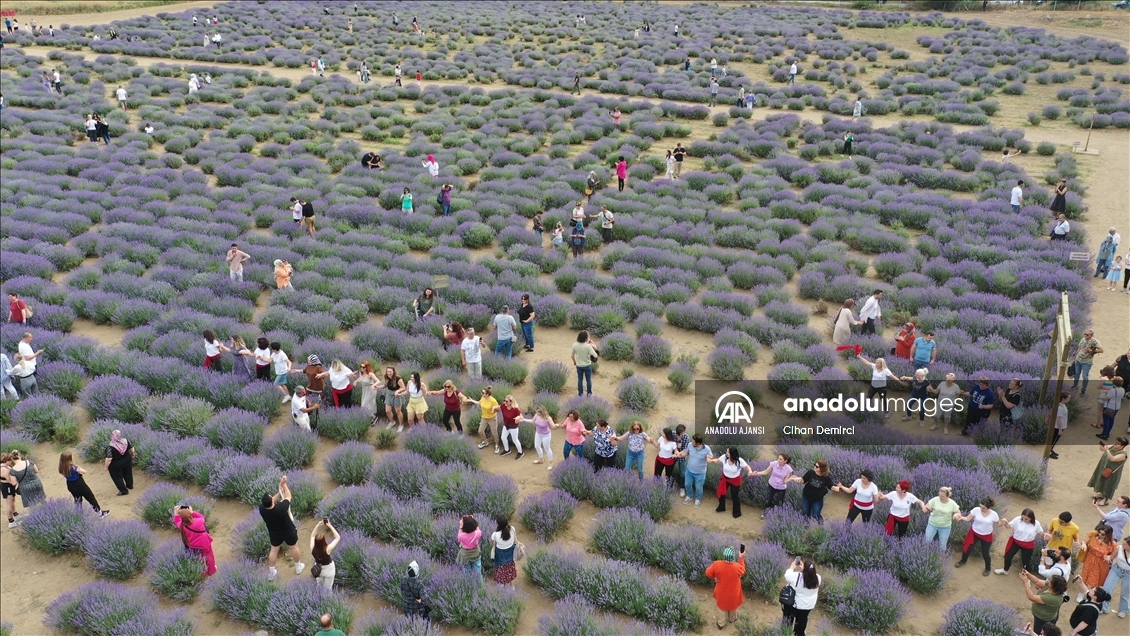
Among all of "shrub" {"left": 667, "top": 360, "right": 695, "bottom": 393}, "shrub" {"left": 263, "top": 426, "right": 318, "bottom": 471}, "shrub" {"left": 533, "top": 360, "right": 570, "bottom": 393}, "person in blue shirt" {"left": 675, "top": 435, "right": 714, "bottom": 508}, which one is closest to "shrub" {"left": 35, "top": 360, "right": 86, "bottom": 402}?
"shrub" {"left": 263, "top": 426, "right": 318, "bottom": 471}

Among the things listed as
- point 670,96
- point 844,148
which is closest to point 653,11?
point 670,96

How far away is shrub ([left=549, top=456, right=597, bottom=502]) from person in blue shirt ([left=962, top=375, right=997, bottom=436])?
222 inches

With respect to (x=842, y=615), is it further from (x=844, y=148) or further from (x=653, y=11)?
(x=653, y=11)

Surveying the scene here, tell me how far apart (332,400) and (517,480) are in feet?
11.5

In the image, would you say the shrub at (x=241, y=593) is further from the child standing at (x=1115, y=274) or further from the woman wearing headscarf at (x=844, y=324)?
the child standing at (x=1115, y=274)

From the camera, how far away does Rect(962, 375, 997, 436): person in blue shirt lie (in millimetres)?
11016

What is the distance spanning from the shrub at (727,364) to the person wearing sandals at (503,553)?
5902 mm

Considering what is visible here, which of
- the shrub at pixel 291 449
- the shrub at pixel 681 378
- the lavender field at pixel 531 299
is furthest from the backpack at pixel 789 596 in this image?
the shrub at pixel 291 449

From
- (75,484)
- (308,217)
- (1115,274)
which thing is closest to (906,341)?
(1115,274)

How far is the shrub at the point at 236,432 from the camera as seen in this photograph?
11.0 metres

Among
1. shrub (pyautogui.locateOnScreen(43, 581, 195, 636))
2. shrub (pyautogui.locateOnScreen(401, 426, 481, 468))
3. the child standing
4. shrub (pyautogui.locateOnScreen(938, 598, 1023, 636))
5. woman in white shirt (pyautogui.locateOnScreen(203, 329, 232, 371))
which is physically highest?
the child standing

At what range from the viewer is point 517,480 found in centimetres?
1059

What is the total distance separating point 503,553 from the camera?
8250 mm

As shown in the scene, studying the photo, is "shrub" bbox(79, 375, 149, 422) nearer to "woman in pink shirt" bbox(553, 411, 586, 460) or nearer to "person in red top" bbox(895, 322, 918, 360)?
"woman in pink shirt" bbox(553, 411, 586, 460)
